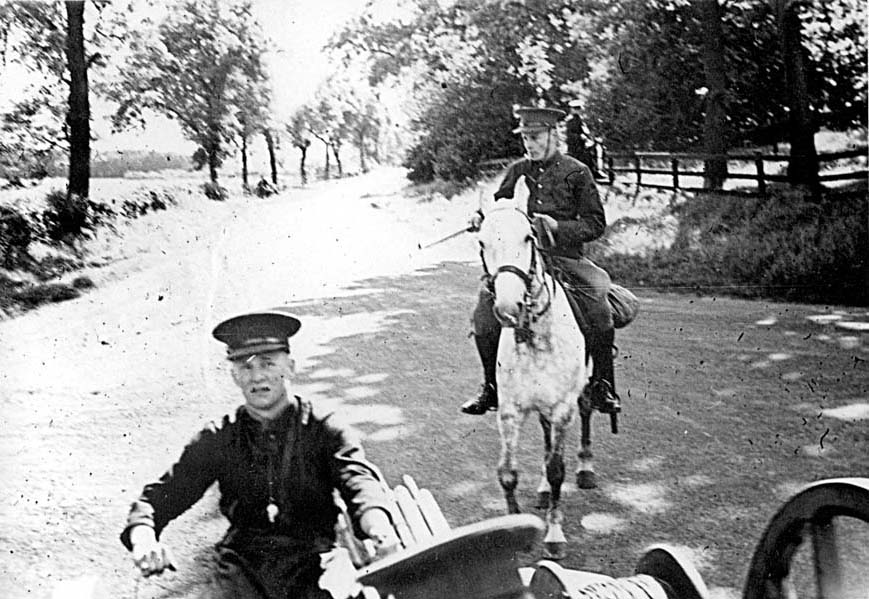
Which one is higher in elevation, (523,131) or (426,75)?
(426,75)

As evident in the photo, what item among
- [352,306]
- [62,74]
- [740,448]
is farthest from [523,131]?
[62,74]

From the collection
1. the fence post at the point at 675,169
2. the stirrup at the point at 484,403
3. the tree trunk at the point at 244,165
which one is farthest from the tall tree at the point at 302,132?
the fence post at the point at 675,169

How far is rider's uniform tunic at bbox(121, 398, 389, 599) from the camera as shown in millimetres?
2215

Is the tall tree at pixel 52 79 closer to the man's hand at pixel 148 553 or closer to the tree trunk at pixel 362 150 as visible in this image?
the tree trunk at pixel 362 150

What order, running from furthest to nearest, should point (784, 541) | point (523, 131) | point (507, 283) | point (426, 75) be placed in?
point (426, 75) < point (523, 131) < point (507, 283) < point (784, 541)

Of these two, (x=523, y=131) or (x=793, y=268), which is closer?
(x=523, y=131)

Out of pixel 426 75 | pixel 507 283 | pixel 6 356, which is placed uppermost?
pixel 426 75

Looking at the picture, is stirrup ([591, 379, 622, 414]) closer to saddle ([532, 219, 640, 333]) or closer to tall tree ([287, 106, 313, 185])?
A: saddle ([532, 219, 640, 333])

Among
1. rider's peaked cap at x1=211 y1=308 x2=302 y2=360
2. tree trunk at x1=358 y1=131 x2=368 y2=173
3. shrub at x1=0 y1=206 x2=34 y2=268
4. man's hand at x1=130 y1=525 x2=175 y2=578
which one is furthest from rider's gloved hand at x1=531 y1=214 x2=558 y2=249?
shrub at x1=0 y1=206 x2=34 y2=268

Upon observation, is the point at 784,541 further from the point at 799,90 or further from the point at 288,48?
the point at 288,48

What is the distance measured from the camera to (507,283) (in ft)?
7.57

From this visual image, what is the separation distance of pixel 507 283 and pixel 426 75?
799 millimetres

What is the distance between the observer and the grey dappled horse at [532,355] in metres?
2.31

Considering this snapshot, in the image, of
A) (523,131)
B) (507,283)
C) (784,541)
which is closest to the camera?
(784,541)
